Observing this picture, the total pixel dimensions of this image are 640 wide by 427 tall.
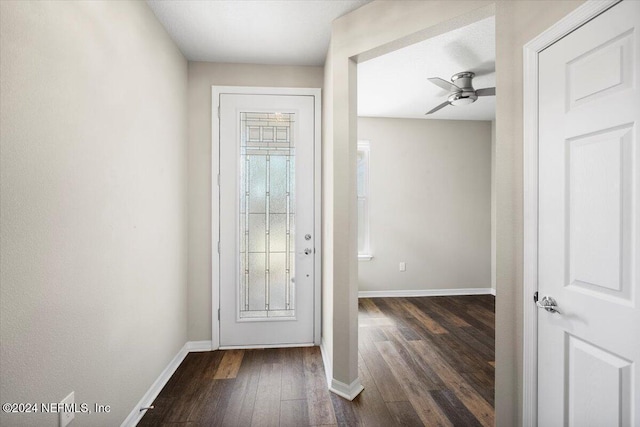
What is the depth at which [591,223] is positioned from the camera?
3.47ft

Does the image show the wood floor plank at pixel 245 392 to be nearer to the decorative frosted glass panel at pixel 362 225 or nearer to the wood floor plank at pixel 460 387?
the wood floor plank at pixel 460 387

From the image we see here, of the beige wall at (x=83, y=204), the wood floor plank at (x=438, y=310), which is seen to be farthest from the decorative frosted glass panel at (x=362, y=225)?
the beige wall at (x=83, y=204)

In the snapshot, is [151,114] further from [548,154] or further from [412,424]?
[412,424]

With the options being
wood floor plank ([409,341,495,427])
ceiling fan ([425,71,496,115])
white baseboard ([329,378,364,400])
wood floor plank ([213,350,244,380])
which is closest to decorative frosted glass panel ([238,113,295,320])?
wood floor plank ([213,350,244,380])

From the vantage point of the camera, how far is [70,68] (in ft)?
4.05

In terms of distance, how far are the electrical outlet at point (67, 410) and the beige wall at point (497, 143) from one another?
1.40 metres

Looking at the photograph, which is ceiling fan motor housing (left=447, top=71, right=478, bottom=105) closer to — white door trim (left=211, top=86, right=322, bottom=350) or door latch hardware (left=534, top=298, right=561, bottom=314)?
white door trim (left=211, top=86, right=322, bottom=350)

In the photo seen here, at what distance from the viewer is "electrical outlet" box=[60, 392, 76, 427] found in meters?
1.18

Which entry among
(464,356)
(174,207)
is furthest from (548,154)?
(174,207)

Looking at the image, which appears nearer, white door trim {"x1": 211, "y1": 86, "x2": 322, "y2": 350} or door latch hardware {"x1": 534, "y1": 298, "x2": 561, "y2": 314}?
door latch hardware {"x1": 534, "y1": 298, "x2": 561, "y2": 314}

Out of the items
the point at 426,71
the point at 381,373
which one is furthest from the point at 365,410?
the point at 426,71

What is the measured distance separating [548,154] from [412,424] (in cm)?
165

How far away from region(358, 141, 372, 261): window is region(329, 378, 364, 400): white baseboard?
236 centimetres

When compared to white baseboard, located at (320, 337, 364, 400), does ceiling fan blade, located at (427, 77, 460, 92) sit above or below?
above
